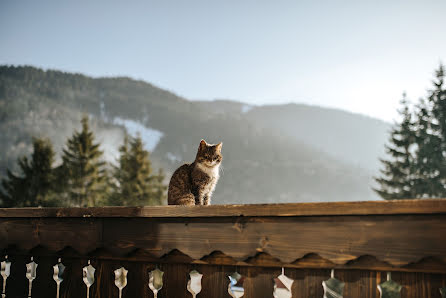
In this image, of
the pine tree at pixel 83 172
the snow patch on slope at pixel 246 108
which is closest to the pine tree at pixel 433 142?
the pine tree at pixel 83 172

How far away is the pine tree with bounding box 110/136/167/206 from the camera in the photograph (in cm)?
2149

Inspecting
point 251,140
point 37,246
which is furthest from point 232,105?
point 37,246

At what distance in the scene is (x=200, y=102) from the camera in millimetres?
51844

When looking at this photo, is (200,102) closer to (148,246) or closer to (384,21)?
(384,21)

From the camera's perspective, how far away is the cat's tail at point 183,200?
2.15 m

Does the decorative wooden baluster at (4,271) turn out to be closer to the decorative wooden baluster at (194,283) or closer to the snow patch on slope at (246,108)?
the decorative wooden baluster at (194,283)

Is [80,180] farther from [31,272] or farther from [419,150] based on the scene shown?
[31,272]

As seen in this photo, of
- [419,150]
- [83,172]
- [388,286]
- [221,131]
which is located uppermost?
[221,131]

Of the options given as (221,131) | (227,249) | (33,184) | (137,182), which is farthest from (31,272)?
(221,131)

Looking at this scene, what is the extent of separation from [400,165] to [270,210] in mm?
20780

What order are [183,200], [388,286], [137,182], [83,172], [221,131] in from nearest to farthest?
[183,200]
[388,286]
[137,182]
[83,172]
[221,131]

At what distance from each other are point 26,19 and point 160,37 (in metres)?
14.3

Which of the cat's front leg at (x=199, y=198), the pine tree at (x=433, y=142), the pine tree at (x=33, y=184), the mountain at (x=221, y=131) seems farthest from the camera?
the mountain at (x=221, y=131)

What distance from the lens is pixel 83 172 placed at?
72.3 ft
